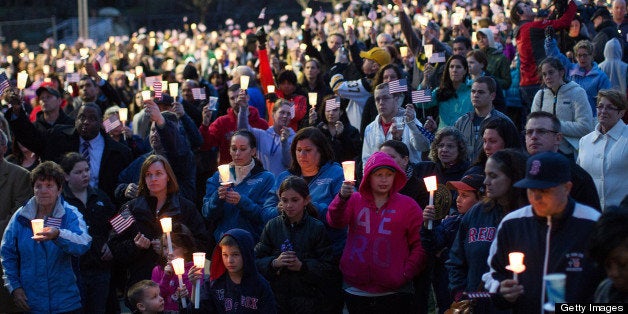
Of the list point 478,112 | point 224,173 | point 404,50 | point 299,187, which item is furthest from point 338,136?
point 404,50

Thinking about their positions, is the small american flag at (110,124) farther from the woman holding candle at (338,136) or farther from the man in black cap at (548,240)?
the man in black cap at (548,240)

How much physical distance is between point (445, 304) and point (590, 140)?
66.5 inches

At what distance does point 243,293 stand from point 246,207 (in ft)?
4.92

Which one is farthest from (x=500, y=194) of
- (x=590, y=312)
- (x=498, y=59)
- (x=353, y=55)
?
(x=353, y=55)

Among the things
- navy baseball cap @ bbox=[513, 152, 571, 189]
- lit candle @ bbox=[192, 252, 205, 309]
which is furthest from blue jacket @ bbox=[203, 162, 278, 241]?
navy baseball cap @ bbox=[513, 152, 571, 189]

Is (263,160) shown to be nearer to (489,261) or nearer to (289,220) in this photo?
(289,220)

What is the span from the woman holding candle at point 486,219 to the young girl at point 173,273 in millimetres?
1864

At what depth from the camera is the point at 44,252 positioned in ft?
26.3

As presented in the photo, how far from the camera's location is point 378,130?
389 inches

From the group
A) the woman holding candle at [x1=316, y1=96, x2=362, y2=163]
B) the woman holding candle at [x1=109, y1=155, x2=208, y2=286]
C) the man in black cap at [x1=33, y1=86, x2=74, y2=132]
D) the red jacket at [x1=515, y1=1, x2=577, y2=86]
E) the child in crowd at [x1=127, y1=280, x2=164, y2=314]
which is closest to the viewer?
the child in crowd at [x1=127, y1=280, x2=164, y2=314]

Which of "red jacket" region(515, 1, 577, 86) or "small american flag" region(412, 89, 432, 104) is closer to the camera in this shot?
"small american flag" region(412, 89, 432, 104)

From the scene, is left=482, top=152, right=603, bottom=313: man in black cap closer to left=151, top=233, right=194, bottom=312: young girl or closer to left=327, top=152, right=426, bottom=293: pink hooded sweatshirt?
left=327, top=152, right=426, bottom=293: pink hooded sweatshirt

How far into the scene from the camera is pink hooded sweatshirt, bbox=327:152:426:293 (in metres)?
7.59

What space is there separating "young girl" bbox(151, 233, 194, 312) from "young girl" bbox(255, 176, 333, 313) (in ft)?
1.63
